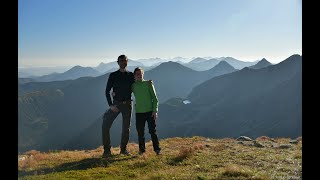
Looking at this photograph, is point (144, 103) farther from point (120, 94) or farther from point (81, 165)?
point (81, 165)

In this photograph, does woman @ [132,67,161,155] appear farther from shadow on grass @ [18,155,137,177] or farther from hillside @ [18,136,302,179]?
shadow on grass @ [18,155,137,177]

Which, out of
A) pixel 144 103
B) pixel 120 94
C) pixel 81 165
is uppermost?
pixel 120 94

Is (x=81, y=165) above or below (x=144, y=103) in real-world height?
below

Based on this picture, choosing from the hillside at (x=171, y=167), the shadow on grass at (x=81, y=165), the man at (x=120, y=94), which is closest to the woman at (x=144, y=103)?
the man at (x=120, y=94)

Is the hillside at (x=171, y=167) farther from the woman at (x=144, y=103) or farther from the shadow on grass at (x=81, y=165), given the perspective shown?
the woman at (x=144, y=103)

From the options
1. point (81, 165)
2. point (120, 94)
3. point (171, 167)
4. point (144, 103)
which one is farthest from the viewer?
point (120, 94)

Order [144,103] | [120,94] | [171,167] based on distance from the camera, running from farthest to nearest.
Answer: [120,94]
[144,103]
[171,167]

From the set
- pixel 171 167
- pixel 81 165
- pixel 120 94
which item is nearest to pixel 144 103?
pixel 120 94

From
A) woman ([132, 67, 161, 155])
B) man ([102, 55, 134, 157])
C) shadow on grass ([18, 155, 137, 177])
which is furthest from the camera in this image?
man ([102, 55, 134, 157])

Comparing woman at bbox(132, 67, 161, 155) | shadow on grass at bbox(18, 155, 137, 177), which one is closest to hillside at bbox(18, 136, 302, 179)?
shadow on grass at bbox(18, 155, 137, 177)

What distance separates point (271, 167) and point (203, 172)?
2.94 m

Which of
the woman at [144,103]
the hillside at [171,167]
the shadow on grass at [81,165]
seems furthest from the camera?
the woman at [144,103]

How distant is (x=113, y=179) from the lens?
11.2 metres
